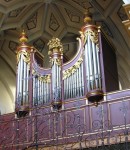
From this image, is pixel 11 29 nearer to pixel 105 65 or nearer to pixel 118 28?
pixel 118 28

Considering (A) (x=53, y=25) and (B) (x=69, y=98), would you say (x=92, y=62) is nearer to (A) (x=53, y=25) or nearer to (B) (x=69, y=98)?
(B) (x=69, y=98)

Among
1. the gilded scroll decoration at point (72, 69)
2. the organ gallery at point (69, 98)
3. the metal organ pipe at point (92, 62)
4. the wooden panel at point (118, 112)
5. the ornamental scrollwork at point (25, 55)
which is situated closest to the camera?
the wooden panel at point (118, 112)

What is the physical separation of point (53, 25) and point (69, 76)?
506 centimetres

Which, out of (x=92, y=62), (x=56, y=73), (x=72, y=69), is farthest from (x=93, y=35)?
(x=56, y=73)

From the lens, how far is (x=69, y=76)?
38.4 feet

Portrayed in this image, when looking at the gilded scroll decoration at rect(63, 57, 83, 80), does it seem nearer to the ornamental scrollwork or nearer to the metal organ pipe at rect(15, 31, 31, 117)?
the metal organ pipe at rect(15, 31, 31, 117)

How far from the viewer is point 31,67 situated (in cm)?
1260

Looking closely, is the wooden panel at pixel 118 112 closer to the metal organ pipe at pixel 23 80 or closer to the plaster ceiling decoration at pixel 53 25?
the metal organ pipe at pixel 23 80

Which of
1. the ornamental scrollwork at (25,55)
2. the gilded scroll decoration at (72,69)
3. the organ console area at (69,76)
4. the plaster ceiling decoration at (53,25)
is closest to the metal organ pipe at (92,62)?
the organ console area at (69,76)

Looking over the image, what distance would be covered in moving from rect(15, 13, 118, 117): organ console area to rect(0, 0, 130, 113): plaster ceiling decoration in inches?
90.3

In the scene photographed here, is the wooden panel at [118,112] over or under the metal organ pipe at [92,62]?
under

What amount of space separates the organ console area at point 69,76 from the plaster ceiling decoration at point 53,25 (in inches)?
90.3

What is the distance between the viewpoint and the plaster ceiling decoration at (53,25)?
1466cm

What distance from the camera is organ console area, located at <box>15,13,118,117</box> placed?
1116 centimetres
